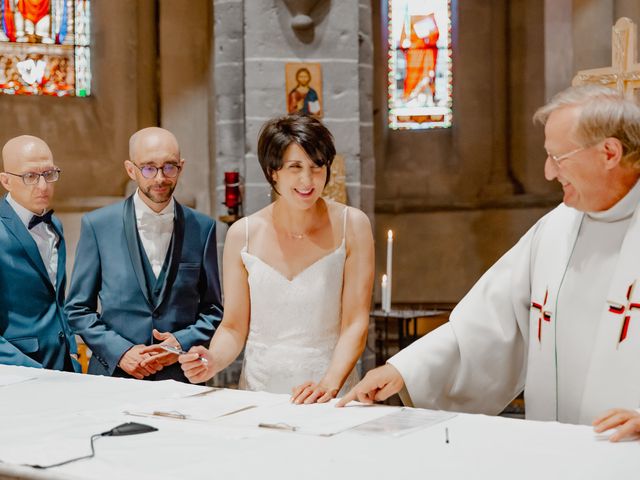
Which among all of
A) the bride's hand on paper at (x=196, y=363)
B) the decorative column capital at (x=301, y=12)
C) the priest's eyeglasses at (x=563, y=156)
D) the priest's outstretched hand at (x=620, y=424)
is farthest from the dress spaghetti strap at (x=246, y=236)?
the decorative column capital at (x=301, y=12)

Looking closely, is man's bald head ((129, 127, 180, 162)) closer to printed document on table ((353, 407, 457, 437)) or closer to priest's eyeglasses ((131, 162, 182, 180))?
priest's eyeglasses ((131, 162, 182, 180))

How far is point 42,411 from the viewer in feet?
8.31

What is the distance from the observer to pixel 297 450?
203cm

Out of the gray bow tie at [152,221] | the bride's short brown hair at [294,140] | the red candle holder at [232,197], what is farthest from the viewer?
the red candle holder at [232,197]

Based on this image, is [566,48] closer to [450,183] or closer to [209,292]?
[450,183]

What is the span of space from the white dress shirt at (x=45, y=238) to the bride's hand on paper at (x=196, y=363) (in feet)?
4.08

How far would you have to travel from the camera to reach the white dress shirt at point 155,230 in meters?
3.70

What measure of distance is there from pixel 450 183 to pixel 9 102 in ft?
16.9

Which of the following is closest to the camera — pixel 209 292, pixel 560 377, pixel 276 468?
pixel 276 468

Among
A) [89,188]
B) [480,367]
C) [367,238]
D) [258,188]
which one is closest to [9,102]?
[89,188]

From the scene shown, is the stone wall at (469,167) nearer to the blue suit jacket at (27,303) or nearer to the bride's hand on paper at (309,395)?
the blue suit jacket at (27,303)

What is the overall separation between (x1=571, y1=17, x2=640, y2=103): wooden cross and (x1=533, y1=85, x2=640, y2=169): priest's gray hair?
323 centimetres

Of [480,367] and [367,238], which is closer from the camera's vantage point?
[480,367]

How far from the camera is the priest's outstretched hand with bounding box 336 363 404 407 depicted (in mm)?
2607
